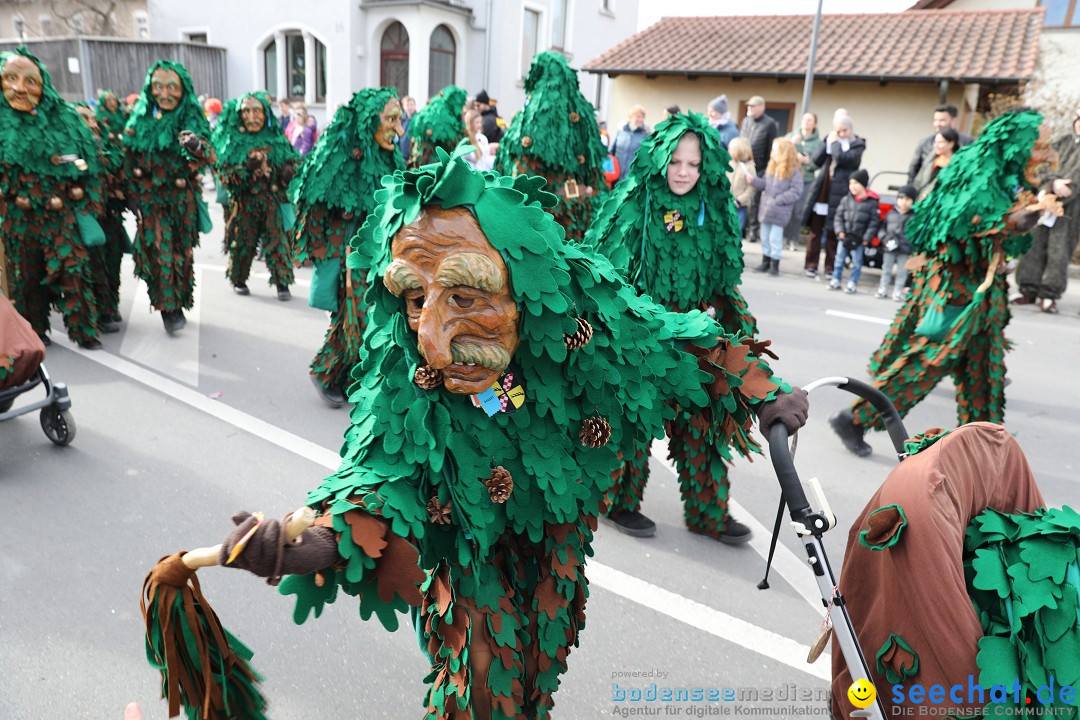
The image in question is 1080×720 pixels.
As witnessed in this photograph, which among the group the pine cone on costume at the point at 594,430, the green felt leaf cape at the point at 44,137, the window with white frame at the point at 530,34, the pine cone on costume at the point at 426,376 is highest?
the window with white frame at the point at 530,34

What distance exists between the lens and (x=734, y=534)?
Answer: 13.4 feet

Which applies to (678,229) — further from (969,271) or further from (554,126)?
(554,126)

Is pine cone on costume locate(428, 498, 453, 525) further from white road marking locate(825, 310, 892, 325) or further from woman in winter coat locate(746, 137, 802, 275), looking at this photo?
woman in winter coat locate(746, 137, 802, 275)

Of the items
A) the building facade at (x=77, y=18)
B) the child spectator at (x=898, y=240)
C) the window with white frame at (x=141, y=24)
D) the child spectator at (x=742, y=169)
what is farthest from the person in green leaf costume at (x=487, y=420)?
the window with white frame at (x=141, y=24)

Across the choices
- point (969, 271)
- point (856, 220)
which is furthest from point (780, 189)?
point (969, 271)

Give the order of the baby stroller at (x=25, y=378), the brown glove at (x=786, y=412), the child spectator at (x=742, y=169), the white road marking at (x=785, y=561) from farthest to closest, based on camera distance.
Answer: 1. the child spectator at (x=742, y=169)
2. the baby stroller at (x=25, y=378)
3. the white road marking at (x=785, y=561)
4. the brown glove at (x=786, y=412)

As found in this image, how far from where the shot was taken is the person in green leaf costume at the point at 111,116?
7832 millimetres

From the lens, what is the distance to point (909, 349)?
503cm

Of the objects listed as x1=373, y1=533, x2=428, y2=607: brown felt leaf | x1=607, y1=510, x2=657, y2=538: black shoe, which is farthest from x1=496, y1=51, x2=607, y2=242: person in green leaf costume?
x1=373, y1=533, x2=428, y2=607: brown felt leaf

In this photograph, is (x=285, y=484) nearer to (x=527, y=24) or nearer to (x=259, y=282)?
(x=259, y=282)

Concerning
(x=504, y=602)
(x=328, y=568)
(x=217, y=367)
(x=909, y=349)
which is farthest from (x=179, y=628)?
(x=217, y=367)

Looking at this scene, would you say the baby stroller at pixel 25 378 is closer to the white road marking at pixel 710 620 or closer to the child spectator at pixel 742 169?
the white road marking at pixel 710 620

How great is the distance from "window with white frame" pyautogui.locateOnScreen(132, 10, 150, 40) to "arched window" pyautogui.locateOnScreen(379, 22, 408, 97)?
1018cm

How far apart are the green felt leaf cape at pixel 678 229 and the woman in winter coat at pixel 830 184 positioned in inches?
290
